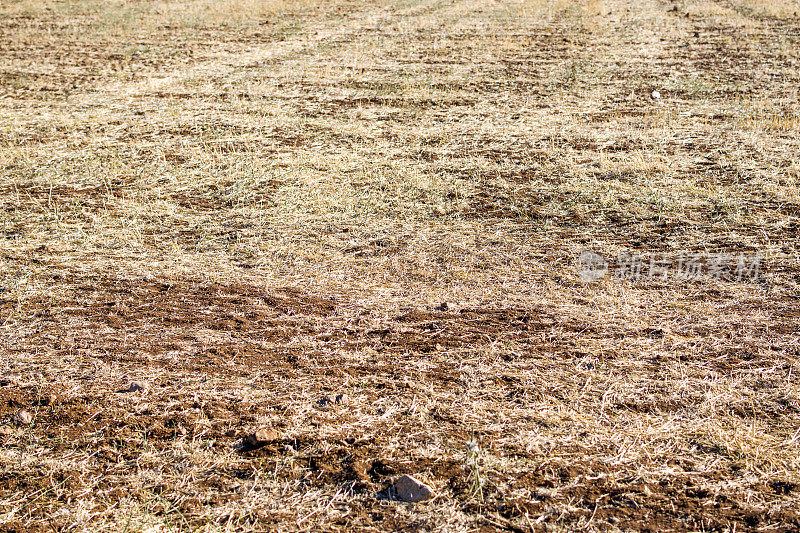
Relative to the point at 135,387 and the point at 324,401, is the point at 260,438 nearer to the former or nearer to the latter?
the point at 324,401

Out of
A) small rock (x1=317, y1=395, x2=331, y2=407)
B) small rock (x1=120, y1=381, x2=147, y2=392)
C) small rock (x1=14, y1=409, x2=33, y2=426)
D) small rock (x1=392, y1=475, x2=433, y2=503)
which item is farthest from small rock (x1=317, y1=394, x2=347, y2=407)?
small rock (x1=14, y1=409, x2=33, y2=426)

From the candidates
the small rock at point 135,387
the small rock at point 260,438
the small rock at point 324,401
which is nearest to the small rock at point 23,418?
the small rock at point 135,387

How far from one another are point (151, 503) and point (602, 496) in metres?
1.84

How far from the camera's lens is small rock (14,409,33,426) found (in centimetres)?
329

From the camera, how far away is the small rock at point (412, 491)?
2832 mm

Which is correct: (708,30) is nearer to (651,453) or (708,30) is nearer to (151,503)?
(651,453)

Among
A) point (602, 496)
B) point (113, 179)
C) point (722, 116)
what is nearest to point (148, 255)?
point (113, 179)

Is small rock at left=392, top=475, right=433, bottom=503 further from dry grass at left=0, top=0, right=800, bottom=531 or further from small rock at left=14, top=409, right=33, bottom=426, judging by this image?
small rock at left=14, top=409, right=33, bottom=426

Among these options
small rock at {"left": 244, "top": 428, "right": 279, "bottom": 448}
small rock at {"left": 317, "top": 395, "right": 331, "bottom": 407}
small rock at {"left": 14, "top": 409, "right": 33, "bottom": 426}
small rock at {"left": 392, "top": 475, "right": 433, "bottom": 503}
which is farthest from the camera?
small rock at {"left": 317, "top": 395, "right": 331, "bottom": 407}

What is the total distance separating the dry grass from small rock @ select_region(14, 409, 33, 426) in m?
0.04

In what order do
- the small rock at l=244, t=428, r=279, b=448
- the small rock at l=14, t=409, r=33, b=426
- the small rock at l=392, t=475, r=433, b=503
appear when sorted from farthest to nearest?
the small rock at l=14, t=409, r=33, b=426
the small rock at l=244, t=428, r=279, b=448
the small rock at l=392, t=475, r=433, b=503

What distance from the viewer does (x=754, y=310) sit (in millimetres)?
4312

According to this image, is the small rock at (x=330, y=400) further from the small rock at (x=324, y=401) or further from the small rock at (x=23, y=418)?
A: the small rock at (x=23, y=418)

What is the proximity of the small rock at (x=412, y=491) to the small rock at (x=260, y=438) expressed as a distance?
0.67 meters
